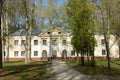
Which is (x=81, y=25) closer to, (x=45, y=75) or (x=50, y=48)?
(x=45, y=75)

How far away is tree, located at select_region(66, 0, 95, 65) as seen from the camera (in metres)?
29.5

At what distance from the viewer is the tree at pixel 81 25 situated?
96.8ft

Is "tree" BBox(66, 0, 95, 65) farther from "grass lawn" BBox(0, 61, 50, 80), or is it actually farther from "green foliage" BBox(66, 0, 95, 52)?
"grass lawn" BBox(0, 61, 50, 80)

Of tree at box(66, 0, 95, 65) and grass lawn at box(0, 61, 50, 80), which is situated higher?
tree at box(66, 0, 95, 65)

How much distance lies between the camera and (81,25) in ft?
98.5

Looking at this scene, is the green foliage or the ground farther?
the green foliage

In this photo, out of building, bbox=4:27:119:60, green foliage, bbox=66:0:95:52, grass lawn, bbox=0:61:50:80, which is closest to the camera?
grass lawn, bbox=0:61:50:80

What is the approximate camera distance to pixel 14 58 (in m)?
66.4

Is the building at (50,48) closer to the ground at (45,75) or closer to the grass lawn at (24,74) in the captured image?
the grass lawn at (24,74)

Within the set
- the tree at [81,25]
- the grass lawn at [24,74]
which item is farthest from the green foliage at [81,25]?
the grass lawn at [24,74]

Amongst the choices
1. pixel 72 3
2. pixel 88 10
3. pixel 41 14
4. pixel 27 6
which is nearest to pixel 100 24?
pixel 88 10

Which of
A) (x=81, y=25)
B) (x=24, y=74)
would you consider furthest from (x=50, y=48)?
(x=24, y=74)

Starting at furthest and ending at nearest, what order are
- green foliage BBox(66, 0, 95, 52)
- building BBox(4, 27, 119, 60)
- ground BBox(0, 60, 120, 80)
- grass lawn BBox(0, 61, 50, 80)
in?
building BBox(4, 27, 119, 60)
green foliage BBox(66, 0, 95, 52)
grass lawn BBox(0, 61, 50, 80)
ground BBox(0, 60, 120, 80)

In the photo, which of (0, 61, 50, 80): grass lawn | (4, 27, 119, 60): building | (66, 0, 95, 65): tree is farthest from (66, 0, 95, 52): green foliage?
(4, 27, 119, 60): building
